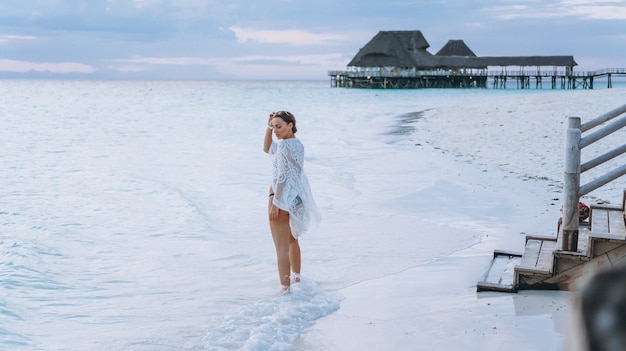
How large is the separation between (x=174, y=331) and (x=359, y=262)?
230 centimetres

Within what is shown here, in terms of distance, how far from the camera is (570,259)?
4.88 meters

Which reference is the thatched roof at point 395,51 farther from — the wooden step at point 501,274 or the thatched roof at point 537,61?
the wooden step at point 501,274

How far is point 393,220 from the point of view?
859 centimetres

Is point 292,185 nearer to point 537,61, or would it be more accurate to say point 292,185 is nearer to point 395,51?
point 537,61

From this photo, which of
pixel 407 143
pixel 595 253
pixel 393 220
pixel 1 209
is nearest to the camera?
pixel 595 253

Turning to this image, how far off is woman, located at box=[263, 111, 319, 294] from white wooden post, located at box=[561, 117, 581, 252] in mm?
1963

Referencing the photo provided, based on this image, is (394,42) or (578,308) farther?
(394,42)

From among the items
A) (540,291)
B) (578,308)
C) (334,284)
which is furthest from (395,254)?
(578,308)

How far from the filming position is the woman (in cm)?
525

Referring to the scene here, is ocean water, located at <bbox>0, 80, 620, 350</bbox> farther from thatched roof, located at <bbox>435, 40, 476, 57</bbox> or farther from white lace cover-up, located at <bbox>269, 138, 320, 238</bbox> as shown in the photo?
thatched roof, located at <bbox>435, 40, 476, 57</bbox>

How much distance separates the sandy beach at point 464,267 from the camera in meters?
4.43

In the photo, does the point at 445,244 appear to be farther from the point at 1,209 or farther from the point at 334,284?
the point at 1,209

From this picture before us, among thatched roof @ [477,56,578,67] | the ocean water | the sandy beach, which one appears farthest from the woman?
thatched roof @ [477,56,578,67]

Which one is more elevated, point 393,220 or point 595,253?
point 595,253
